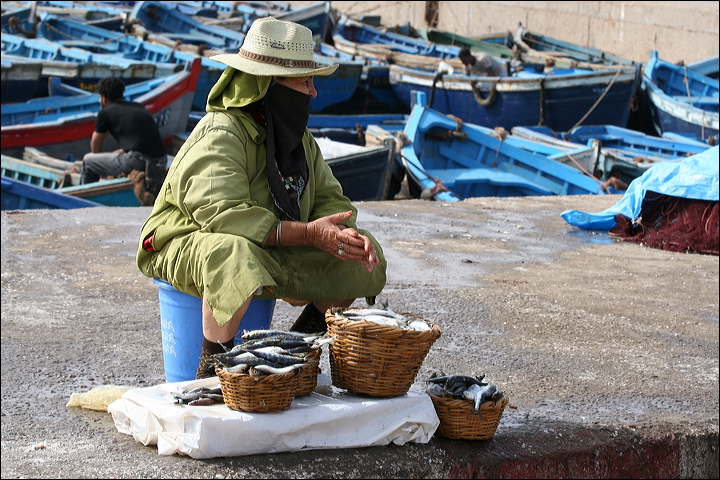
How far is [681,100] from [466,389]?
13019 millimetres

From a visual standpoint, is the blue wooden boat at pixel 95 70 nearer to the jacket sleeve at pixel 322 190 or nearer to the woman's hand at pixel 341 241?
the jacket sleeve at pixel 322 190

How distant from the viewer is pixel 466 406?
2.90m

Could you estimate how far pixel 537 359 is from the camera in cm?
424

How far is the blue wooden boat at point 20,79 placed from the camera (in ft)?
41.2

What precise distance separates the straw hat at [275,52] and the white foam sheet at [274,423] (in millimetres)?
1079

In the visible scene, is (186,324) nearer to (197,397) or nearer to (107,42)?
(197,397)

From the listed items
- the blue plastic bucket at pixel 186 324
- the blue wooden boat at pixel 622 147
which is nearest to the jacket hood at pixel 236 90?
the blue plastic bucket at pixel 186 324

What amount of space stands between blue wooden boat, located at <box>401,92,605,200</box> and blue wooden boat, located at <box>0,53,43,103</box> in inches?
224

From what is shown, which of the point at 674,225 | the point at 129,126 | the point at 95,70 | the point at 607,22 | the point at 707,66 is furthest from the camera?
the point at 607,22

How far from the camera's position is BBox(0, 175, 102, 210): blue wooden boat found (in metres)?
8.05

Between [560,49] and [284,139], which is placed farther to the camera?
[560,49]

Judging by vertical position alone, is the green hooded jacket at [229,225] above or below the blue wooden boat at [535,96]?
above

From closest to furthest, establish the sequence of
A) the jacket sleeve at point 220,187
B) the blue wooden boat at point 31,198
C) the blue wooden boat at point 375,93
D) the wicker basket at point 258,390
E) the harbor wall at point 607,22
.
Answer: the wicker basket at point 258,390 → the jacket sleeve at point 220,187 → the blue wooden boat at point 31,198 → the blue wooden boat at point 375,93 → the harbor wall at point 607,22

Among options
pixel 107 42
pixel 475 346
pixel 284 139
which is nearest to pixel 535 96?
pixel 107 42
